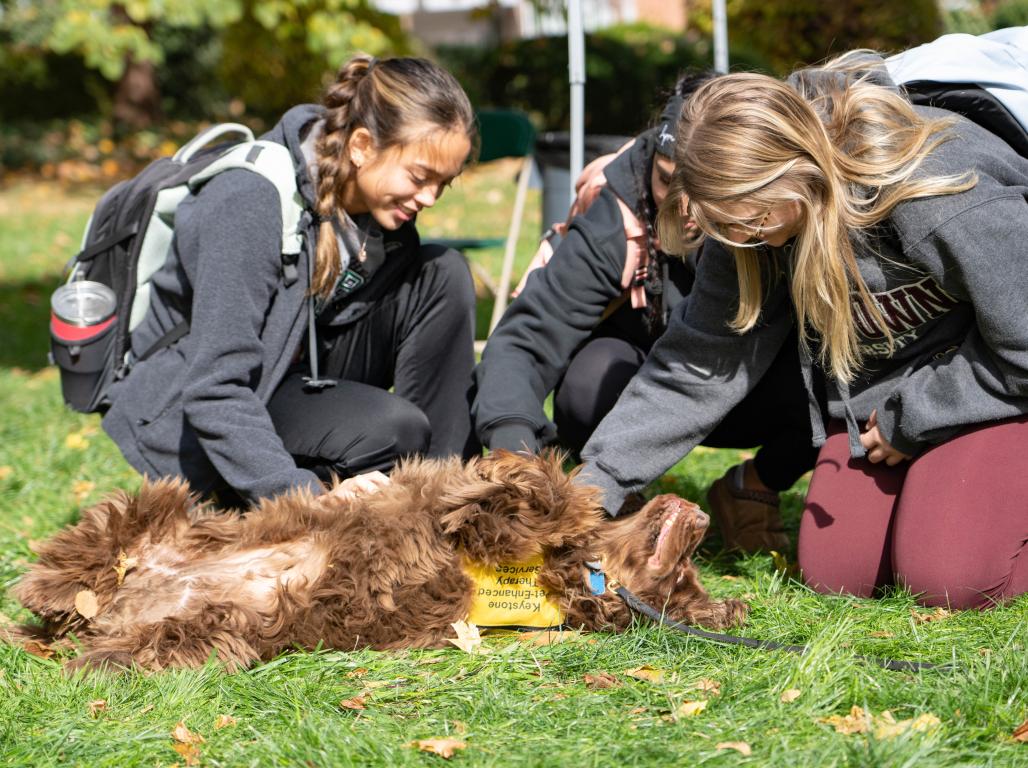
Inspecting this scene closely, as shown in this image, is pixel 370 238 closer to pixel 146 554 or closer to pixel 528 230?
pixel 146 554

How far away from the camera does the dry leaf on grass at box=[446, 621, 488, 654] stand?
281 cm

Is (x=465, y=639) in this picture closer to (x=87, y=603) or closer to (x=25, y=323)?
(x=87, y=603)

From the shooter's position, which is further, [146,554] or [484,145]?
[484,145]

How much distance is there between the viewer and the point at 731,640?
274cm

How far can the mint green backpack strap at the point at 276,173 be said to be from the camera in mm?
3303

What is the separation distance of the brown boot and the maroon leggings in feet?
1.41

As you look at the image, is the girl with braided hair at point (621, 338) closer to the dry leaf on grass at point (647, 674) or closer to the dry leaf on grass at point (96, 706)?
the dry leaf on grass at point (647, 674)

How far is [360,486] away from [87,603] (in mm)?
777

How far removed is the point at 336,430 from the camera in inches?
137

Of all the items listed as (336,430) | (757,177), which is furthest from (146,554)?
(757,177)

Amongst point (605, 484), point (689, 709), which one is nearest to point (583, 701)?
point (689, 709)

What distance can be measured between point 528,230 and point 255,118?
26.4ft

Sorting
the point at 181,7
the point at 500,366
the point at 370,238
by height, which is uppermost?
the point at 181,7

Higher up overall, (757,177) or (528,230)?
(757,177)
